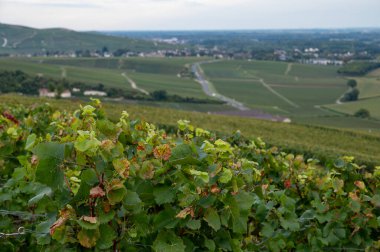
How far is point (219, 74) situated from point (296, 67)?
23.4m

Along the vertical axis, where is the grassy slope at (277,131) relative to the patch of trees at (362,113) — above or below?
above

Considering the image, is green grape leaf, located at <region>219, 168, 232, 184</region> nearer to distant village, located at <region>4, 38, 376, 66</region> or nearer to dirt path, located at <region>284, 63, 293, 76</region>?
dirt path, located at <region>284, 63, 293, 76</region>

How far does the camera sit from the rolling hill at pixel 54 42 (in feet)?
441

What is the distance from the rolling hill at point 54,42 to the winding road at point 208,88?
47858mm

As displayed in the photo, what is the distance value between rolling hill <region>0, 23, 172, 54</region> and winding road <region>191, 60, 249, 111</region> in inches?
1884

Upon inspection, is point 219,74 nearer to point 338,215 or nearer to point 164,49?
point 164,49

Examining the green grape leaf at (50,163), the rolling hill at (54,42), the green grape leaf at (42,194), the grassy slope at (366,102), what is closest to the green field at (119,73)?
the grassy slope at (366,102)

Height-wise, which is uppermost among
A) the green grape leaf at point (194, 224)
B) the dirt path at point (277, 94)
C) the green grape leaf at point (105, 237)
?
the green grape leaf at point (105, 237)

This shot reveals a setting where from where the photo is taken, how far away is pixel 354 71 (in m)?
101

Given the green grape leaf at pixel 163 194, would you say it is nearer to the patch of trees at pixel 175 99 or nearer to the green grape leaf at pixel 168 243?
the green grape leaf at pixel 168 243

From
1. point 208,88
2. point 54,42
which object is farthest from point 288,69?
point 54,42

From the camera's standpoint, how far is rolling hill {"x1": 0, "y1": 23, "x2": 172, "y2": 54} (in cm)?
13432

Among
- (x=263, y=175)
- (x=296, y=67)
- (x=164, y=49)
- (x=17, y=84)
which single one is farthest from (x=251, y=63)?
(x=263, y=175)

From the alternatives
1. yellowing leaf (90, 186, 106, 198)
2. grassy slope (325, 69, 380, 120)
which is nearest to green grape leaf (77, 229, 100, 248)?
yellowing leaf (90, 186, 106, 198)
